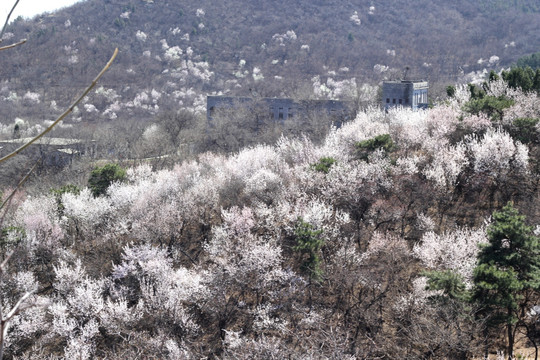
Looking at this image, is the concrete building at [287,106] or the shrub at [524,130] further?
the concrete building at [287,106]

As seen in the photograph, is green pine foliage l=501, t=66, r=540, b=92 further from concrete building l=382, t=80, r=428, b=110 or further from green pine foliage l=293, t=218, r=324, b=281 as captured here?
green pine foliage l=293, t=218, r=324, b=281

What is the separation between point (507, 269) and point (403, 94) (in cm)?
2706

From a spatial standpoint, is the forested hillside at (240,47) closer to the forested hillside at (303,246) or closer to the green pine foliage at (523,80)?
the forested hillside at (303,246)

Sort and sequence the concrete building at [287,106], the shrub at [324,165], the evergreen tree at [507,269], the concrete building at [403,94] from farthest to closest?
the concrete building at [287,106] < the concrete building at [403,94] < the shrub at [324,165] < the evergreen tree at [507,269]

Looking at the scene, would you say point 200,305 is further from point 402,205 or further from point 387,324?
point 402,205

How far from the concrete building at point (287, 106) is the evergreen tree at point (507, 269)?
100 ft

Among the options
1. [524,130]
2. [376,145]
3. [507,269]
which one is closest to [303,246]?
[507,269]

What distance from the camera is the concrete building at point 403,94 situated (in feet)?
130

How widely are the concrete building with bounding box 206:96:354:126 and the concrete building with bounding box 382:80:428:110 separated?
4761mm

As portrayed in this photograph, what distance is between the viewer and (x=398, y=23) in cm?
9275

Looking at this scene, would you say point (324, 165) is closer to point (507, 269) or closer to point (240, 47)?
point (507, 269)

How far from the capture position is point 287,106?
49.2m

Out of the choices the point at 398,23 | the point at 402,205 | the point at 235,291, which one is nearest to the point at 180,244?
the point at 235,291

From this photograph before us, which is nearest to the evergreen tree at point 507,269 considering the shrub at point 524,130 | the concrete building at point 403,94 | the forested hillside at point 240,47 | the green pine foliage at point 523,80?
the shrub at point 524,130
